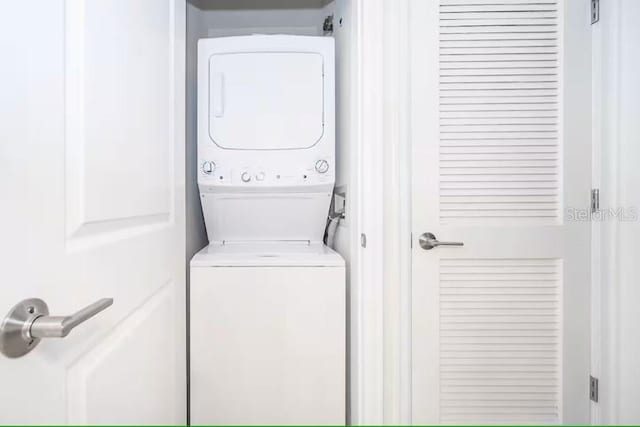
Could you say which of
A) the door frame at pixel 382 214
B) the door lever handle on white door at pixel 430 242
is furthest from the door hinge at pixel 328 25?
the door lever handle on white door at pixel 430 242

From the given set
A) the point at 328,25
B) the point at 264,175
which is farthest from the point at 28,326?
the point at 328,25

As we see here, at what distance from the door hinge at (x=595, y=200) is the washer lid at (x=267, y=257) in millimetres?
1057

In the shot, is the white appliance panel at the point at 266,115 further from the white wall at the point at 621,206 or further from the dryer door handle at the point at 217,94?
the white wall at the point at 621,206

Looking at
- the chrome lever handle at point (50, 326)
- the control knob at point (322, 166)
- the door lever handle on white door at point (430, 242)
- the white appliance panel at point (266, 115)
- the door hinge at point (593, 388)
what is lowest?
the door hinge at point (593, 388)

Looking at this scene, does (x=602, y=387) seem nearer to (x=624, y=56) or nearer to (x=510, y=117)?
(x=510, y=117)

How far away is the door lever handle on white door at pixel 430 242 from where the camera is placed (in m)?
1.33

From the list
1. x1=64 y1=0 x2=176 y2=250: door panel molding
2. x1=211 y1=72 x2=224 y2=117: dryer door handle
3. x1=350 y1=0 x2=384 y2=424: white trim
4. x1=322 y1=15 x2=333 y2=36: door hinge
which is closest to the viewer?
x1=64 y1=0 x2=176 y2=250: door panel molding

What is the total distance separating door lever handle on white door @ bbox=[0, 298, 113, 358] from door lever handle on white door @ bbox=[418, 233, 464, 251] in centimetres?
115

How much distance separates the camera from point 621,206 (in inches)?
51.1

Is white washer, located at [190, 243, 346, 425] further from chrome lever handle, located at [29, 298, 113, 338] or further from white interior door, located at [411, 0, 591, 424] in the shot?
chrome lever handle, located at [29, 298, 113, 338]

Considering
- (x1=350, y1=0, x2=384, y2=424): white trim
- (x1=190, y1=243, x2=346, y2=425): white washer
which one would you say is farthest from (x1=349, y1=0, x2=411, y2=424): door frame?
(x1=190, y1=243, x2=346, y2=425): white washer

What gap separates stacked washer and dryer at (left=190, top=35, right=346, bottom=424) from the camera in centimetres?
136

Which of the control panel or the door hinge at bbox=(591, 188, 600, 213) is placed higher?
the control panel

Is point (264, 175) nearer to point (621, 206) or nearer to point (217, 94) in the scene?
point (217, 94)
